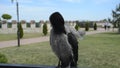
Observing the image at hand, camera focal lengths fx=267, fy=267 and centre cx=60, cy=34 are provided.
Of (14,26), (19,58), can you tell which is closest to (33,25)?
(14,26)

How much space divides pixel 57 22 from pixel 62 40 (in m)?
0.20

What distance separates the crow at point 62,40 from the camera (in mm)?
2754

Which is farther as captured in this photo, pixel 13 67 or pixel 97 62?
pixel 97 62

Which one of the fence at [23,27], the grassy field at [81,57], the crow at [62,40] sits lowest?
the fence at [23,27]

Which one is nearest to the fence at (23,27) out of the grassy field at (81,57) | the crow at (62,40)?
the grassy field at (81,57)

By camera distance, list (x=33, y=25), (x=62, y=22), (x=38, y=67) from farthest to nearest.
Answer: (x=33, y=25) → (x=38, y=67) → (x=62, y=22)

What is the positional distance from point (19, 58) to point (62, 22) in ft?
28.2

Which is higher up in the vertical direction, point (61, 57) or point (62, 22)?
point (62, 22)

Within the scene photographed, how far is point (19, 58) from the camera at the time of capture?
437 inches

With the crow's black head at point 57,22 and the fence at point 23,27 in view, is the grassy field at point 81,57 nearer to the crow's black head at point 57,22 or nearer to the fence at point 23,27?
the crow's black head at point 57,22

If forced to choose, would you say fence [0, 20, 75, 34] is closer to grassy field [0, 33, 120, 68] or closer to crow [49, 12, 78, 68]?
grassy field [0, 33, 120, 68]

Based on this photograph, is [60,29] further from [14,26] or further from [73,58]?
[14,26]

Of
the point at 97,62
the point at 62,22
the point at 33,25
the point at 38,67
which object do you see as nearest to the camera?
the point at 62,22

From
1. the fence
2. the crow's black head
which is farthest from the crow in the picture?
the fence
